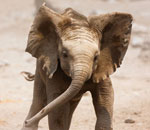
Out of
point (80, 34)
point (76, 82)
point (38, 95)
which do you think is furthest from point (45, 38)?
point (38, 95)

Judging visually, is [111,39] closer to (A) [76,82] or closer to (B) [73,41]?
(B) [73,41]

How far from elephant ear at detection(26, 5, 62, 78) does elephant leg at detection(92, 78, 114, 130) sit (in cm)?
57

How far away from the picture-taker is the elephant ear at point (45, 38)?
6043 millimetres

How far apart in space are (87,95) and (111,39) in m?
4.94

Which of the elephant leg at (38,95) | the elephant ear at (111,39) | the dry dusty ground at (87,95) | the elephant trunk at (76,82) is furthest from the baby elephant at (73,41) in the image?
the dry dusty ground at (87,95)

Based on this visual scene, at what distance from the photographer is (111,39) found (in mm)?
6180

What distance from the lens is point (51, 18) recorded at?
607 cm

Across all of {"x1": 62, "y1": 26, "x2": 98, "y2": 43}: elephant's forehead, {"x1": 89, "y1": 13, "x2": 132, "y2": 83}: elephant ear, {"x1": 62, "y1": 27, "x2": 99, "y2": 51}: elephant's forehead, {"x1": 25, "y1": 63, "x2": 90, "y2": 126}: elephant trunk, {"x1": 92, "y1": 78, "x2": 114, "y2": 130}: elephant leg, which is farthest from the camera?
{"x1": 92, "y1": 78, "x2": 114, "y2": 130}: elephant leg

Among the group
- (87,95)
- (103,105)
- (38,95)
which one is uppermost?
(103,105)

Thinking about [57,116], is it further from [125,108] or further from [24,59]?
[24,59]

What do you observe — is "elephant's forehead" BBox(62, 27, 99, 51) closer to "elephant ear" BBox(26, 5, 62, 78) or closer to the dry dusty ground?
"elephant ear" BBox(26, 5, 62, 78)

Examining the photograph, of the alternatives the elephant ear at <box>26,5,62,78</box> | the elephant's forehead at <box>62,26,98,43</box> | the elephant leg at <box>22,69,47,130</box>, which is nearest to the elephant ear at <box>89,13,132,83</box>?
the elephant's forehead at <box>62,26,98,43</box>

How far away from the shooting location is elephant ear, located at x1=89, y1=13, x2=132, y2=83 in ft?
19.8

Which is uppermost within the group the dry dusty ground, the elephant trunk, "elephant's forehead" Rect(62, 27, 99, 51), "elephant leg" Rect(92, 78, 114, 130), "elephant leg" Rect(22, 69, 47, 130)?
"elephant's forehead" Rect(62, 27, 99, 51)
